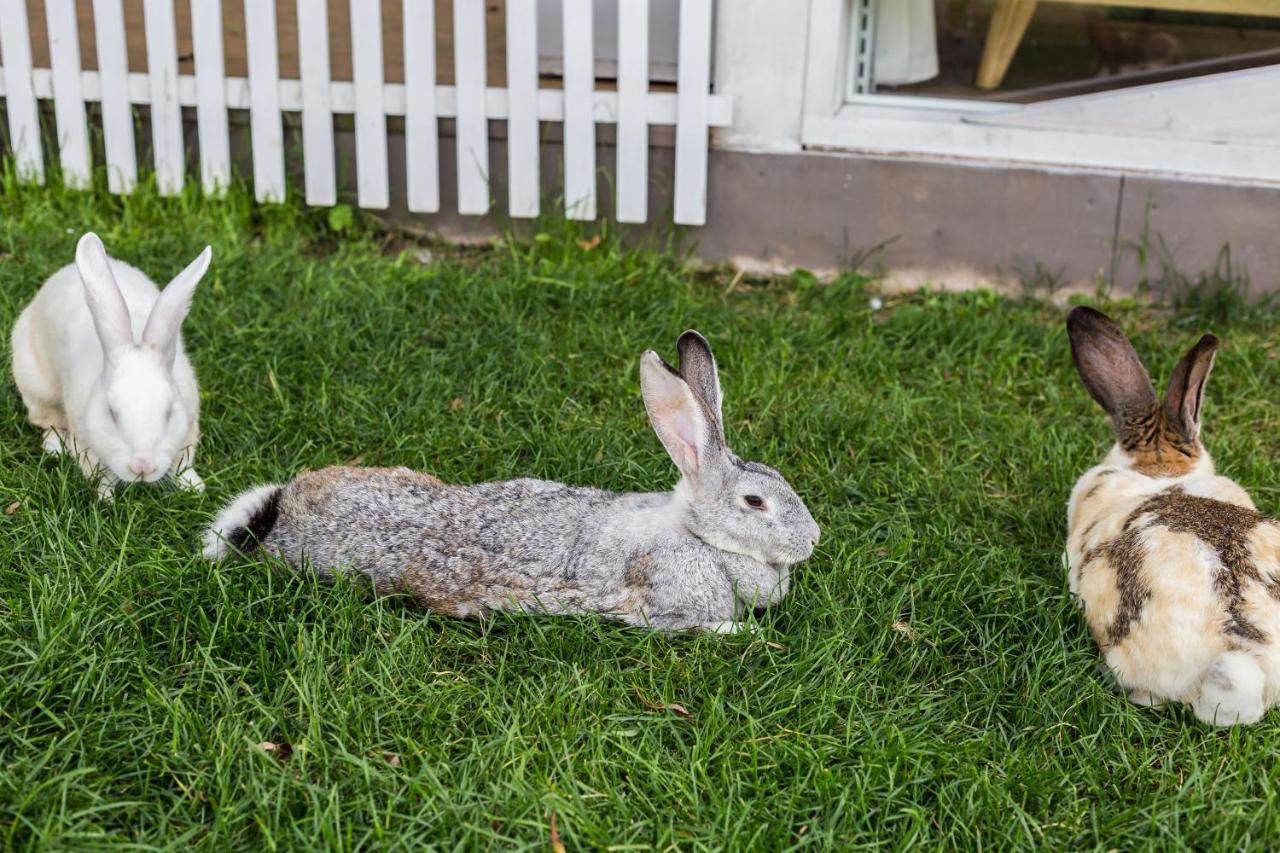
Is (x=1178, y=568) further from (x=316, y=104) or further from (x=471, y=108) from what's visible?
(x=316, y=104)

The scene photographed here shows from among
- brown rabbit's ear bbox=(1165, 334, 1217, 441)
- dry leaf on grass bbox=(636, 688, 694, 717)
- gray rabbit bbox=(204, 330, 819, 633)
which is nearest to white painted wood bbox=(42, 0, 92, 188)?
gray rabbit bbox=(204, 330, 819, 633)

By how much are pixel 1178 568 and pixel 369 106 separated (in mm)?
4070

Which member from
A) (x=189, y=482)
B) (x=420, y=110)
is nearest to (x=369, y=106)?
(x=420, y=110)

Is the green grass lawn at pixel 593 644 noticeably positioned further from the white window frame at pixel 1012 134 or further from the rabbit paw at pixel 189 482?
the white window frame at pixel 1012 134

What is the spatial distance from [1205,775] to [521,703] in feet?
4.77

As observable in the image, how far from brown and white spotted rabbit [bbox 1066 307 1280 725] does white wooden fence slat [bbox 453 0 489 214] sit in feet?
10.2

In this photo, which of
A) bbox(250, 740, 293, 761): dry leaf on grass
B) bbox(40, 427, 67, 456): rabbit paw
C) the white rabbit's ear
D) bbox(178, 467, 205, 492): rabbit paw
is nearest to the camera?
bbox(250, 740, 293, 761): dry leaf on grass

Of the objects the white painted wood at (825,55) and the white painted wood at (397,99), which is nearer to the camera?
the white painted wood at (825,55)

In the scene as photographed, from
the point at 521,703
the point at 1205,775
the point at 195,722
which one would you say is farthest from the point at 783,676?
the point at 195,722

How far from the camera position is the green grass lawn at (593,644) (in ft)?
8.50

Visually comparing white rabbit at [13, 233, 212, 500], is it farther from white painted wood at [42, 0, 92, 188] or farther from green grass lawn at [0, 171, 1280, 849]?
white painted wood at [42, 0, 92, 188]

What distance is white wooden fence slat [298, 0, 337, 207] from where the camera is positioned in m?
5.75

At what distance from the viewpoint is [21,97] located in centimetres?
593

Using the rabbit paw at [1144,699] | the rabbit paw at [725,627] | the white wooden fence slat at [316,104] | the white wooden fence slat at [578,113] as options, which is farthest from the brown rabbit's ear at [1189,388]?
the white wooden fence slat at [316,104]
